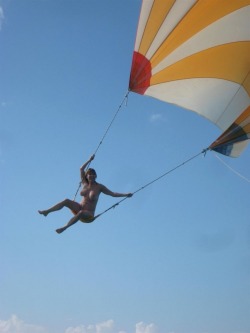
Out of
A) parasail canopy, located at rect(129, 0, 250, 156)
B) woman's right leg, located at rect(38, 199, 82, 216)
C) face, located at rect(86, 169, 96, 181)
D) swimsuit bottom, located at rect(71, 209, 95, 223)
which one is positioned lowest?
swimsuit bottom, located at rect(71, 209, 95, 223)

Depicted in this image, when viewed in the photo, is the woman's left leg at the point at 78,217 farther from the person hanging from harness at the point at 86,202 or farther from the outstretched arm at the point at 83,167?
the outstretched arm at the point at 83,167

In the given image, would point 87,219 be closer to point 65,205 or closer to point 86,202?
point 86,202

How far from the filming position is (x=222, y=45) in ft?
30.9

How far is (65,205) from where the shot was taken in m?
9.10

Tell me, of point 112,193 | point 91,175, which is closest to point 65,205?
point 91,175

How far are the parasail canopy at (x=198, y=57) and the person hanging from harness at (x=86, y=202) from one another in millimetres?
1806

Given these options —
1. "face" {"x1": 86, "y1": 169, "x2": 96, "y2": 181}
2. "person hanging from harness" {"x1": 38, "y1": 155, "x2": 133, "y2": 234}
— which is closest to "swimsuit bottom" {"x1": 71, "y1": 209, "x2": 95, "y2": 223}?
"person hanging from harness" {"x1": 38, "y1": 155, "x2": 133, "y2": 234}

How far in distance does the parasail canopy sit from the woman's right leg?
2302mm

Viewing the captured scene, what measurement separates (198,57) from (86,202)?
3.30m

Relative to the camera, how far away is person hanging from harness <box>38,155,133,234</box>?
8.98 meters

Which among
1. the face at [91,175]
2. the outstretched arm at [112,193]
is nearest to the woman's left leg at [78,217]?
the outstretched arm at [112,193]

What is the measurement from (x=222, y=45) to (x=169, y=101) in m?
1.38

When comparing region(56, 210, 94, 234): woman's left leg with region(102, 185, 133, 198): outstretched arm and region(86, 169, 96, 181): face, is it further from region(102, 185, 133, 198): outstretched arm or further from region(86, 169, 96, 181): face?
region(86, 169, 96, 181): face

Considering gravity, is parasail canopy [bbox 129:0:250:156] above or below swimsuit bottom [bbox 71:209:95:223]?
above
